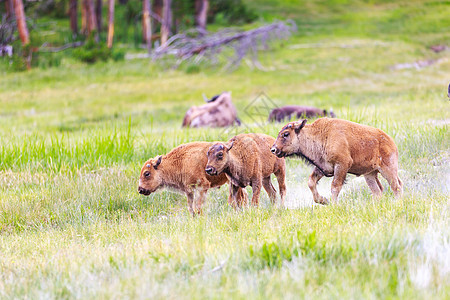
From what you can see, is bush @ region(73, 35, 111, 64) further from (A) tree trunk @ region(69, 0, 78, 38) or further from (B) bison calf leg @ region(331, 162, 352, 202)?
(B) bison calf leg @ region(331, 162, 352, 202)

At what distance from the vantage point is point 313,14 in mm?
41219

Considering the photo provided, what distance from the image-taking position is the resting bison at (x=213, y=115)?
16.2 meters

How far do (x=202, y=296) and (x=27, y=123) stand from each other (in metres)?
15.5

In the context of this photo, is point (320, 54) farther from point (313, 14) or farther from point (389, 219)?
point (389, 219)

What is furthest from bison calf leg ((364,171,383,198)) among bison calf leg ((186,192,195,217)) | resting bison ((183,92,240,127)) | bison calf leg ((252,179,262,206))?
resting bison ((183,92,240,127))

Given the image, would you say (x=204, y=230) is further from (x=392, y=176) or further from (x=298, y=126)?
(x=392, y=176)

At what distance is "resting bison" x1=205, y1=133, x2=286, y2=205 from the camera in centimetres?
653

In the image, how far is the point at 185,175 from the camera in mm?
7109

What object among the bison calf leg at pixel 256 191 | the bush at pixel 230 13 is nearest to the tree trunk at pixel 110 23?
the bush at pixel 230 13

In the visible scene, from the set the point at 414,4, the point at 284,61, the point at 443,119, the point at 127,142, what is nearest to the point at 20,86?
the point at 284,61

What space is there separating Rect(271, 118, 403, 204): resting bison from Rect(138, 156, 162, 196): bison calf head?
5.55 ft

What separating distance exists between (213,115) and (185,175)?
950 cm

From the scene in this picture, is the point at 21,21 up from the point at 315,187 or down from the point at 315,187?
up

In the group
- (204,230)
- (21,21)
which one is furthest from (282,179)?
(21,21)
